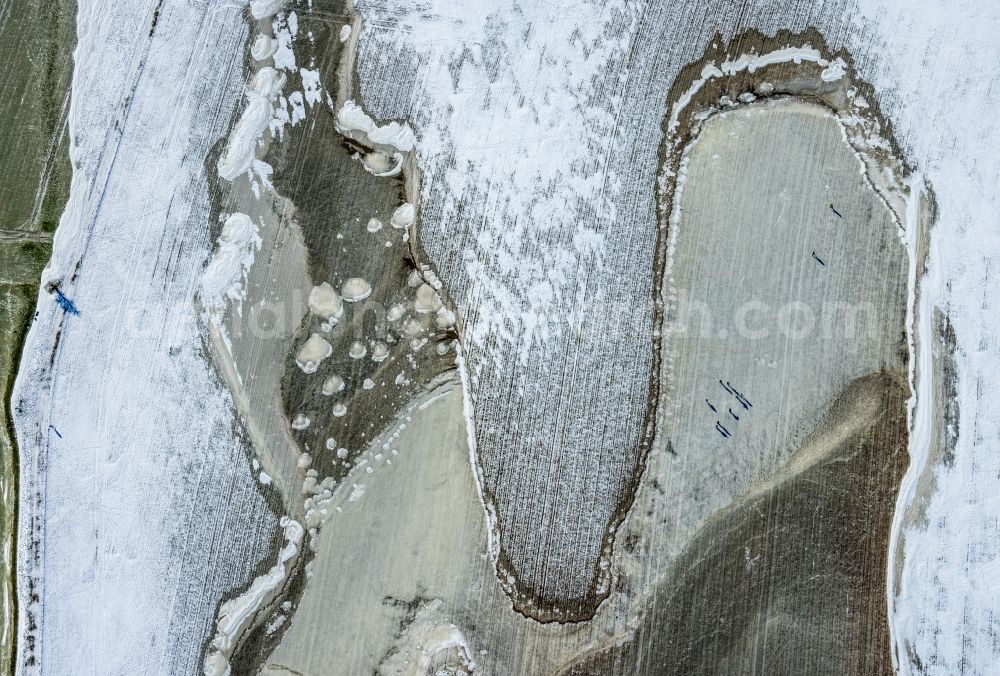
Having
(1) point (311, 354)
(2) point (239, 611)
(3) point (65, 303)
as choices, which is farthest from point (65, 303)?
(2) point (239, 611)

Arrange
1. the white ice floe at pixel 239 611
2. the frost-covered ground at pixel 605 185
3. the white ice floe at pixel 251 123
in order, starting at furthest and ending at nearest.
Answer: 1. the white ice floe at pixel 251 123
2. the frost-covered ground at pixel 605 185
3. the white ice floe at pixel 239 611

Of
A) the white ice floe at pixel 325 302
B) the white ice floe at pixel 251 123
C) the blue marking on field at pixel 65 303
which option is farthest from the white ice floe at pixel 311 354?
the blue marking on field at pixel 65 303

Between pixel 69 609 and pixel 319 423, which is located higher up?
pixel 319 423

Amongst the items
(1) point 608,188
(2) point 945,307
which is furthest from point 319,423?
(2) point 945,307

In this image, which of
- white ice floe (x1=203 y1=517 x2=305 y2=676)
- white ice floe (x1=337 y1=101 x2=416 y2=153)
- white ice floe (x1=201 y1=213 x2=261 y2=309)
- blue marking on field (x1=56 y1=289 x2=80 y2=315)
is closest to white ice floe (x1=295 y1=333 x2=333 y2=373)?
white ice floe (x1=201 y1=213 x2=261 y2=309)

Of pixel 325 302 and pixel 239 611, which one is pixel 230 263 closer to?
pixel 325 302

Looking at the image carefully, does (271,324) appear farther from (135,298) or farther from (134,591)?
(134,591)

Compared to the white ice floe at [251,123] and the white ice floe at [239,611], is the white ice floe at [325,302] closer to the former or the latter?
the white ice floe at [251,123]

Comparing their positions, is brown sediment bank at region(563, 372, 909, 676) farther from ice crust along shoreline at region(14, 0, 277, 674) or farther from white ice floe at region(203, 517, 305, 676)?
ice crust along shoreline at region(14, 0, 277, 674)

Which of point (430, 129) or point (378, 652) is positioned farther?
point (430, 129)
